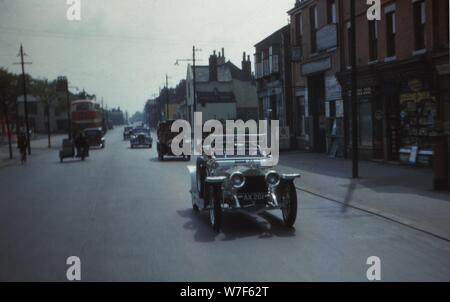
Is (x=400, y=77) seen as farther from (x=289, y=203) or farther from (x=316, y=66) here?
(x=289, y=203)

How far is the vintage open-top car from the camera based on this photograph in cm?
997

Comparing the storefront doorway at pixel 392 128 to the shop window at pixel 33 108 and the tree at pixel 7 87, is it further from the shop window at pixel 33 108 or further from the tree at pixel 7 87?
the shop window at pixel 33 108

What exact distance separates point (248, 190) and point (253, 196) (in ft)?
0.45

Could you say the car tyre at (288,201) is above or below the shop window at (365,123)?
below

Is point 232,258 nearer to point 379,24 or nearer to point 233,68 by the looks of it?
point 379,24

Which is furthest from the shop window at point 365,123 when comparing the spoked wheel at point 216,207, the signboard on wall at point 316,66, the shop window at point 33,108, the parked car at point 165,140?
the shop window at point 33,108

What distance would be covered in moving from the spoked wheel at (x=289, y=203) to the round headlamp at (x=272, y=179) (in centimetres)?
23

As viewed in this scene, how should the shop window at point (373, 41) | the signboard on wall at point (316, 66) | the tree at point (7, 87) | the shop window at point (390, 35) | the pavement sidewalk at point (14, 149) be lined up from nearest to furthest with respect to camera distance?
the shop window at point (390, 35) < the shop window at point (373, 41) < the signboard on wall at point (316, 66) < the pavement sidewalk at point (14, 149) < the tree at point (7, 87)

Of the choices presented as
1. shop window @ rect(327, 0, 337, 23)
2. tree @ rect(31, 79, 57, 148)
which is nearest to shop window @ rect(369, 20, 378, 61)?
shop window @ rect(327, 0, 337, 23)

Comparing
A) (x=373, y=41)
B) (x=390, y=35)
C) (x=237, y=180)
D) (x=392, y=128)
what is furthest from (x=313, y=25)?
(x=237, y=180)

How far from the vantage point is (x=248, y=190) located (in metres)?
10.3

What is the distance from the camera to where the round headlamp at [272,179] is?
10.3 meters
